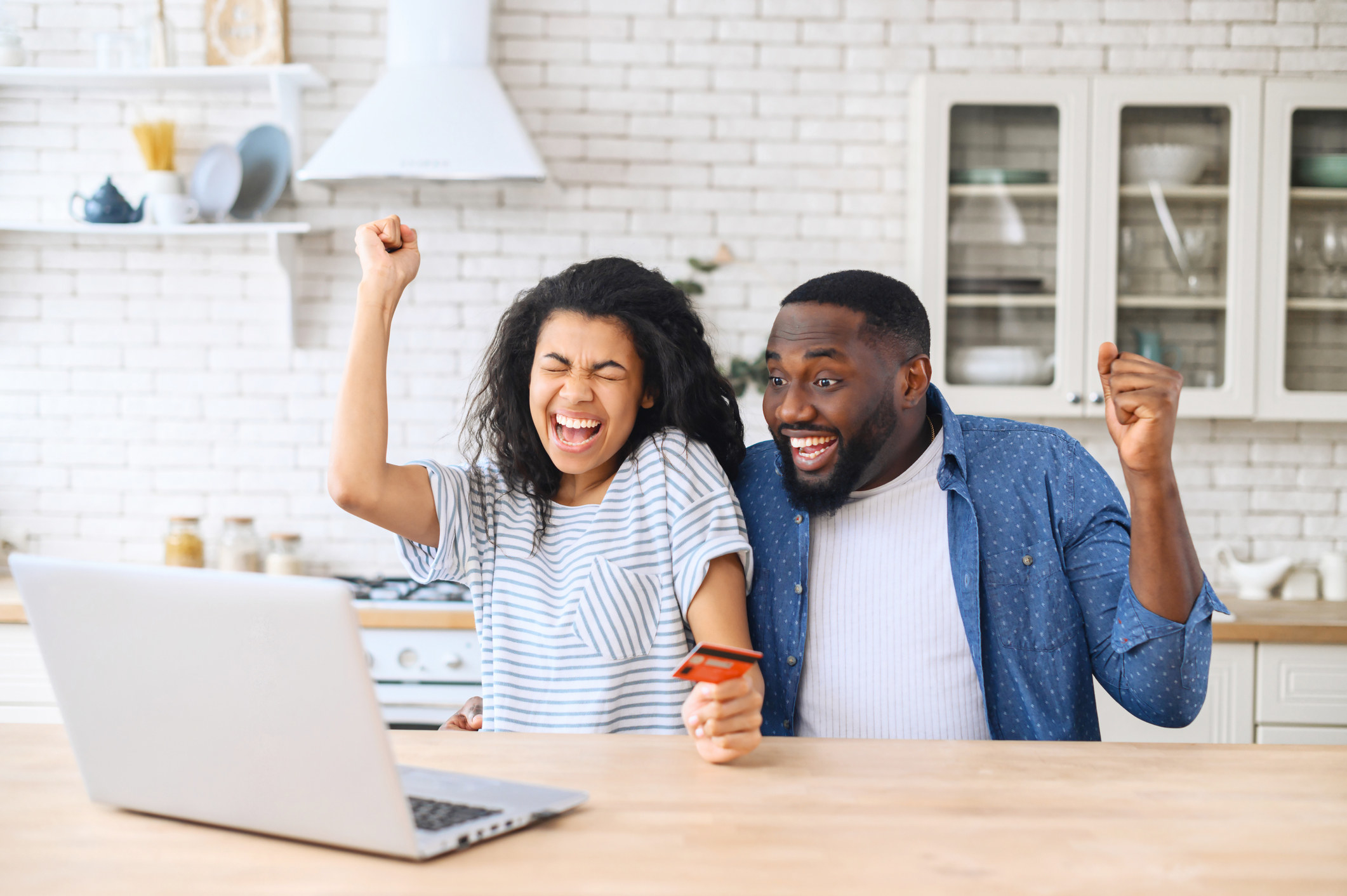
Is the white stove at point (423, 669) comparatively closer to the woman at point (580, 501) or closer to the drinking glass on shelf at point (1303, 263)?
the woman at point (580, 501)

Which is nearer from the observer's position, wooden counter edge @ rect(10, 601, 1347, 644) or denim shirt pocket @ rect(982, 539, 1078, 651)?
denim shirt pocket @ rect(982, 539, 1078, 651)

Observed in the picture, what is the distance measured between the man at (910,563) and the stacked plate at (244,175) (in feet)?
7.13

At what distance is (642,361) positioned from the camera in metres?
1.65

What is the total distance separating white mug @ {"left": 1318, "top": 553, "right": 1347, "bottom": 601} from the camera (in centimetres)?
321

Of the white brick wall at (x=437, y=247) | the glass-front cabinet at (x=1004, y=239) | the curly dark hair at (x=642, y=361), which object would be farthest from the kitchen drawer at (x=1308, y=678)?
the curly dark hair at (x=642, y=361)

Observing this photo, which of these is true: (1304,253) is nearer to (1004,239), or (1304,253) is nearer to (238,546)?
(1004,239)

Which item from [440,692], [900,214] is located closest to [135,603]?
[440,692]

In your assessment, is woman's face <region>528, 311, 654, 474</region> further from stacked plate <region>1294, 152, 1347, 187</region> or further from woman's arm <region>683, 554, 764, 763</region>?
stacked plate <region>1294, 152, 1347, 187</region>

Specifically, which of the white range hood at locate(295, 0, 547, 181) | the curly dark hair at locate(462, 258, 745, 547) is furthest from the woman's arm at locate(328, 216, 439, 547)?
the white range hood at locate(295, 0, 547, 181)

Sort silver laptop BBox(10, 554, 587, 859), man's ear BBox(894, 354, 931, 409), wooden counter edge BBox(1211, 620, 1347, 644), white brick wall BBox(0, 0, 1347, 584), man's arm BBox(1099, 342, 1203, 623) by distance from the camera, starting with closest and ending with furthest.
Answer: silver laptop BBox(10, 554, 587, 859)
man's arm BBox(1099, 342, 1203, 623)
man's ear BBox(894, 354, 931, 409)
wooden counter edge BBox(1211, 620, 1347, 644)
white brick wall BBox(0, 0, 1347, 584)

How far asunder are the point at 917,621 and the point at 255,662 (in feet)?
3.41

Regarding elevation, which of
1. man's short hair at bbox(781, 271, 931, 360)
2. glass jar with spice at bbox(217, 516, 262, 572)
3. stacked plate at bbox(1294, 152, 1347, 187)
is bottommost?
glass jar with spice at bbox(217, 516, 262, 572)

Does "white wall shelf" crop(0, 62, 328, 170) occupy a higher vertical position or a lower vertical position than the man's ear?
higher

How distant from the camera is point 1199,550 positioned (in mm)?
3369
